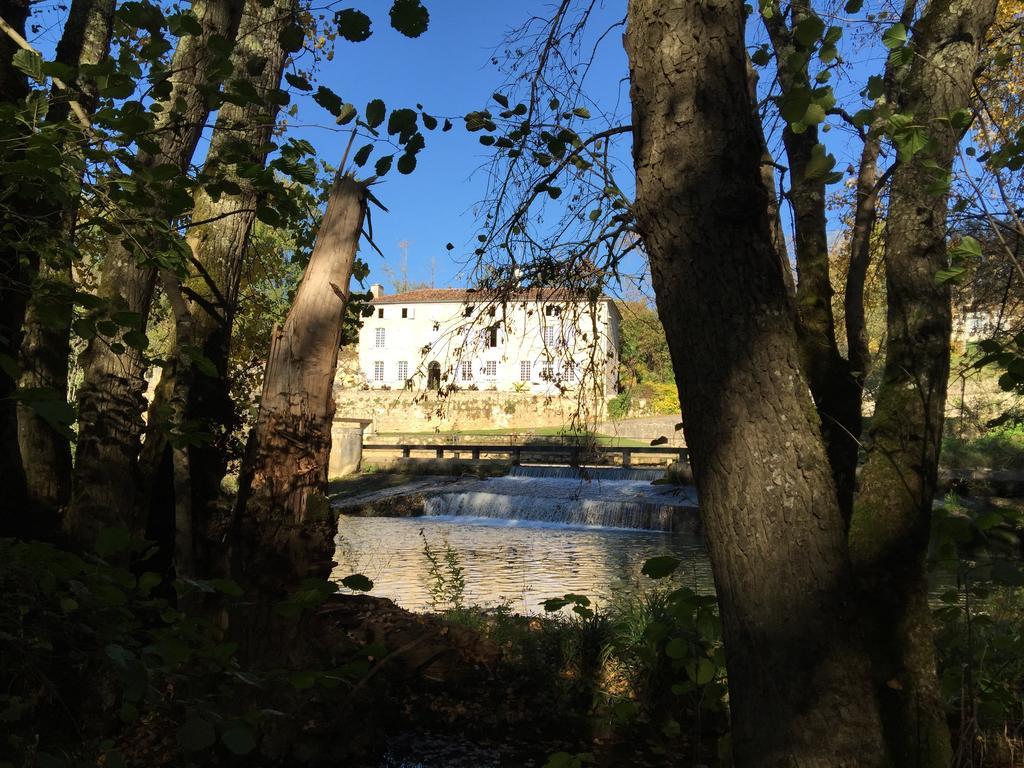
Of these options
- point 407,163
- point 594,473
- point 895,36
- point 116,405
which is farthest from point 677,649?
point 594,473

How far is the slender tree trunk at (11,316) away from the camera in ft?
8.88

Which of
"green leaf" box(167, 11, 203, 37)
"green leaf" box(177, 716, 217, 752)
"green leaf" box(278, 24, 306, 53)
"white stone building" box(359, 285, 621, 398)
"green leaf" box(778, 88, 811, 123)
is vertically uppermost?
"green leaf" box(278, 24, 306, 53)

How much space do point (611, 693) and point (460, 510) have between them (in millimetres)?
14661

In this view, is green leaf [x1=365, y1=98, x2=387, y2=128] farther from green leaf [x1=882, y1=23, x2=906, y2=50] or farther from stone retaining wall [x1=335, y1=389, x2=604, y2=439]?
stone retaining wall [x1=335, y1=389, x2=604, y2=439]

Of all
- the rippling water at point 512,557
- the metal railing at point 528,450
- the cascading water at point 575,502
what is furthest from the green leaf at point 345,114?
the metal railing at point 528,450

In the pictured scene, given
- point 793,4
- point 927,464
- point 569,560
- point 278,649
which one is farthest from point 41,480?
point 569,560

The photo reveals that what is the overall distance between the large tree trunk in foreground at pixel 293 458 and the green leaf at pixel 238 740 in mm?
1855

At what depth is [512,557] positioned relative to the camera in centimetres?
1298

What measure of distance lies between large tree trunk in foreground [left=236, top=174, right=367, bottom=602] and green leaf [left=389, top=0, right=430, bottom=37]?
72.1 inches

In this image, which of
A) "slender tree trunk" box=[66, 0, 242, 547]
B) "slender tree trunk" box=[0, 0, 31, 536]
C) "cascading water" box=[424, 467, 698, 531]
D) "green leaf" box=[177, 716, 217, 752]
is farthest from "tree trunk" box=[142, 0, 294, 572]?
"cascading water" box=[424, 467, 698, 531]

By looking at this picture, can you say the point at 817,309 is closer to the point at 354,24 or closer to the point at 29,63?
the point at 354,24

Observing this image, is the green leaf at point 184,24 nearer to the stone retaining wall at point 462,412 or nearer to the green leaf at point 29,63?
the green leaf at point 29,63

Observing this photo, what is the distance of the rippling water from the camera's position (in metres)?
9.77

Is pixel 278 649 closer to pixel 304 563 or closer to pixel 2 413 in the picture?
pixel 304 563
